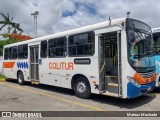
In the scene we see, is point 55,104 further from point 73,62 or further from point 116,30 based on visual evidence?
point 116,30

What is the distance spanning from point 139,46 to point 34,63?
681 centimetres

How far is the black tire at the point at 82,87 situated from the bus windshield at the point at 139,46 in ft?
7.45

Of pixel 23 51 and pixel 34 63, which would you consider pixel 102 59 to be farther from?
pixel 23 51

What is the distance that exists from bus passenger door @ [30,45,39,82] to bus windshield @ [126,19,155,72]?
620 centimetres

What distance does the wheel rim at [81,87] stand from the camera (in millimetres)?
8988

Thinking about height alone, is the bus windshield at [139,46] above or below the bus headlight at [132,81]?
above

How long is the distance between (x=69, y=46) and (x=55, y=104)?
267cm

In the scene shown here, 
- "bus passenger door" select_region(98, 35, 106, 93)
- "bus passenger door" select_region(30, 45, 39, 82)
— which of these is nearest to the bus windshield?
"bus passenger door" select_region(98, 35, 106, 93)

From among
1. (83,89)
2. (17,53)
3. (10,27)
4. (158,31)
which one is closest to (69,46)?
(83,89)

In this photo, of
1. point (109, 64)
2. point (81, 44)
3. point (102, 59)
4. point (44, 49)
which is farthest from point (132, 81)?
point (44, 49)

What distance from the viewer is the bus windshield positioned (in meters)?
7.41

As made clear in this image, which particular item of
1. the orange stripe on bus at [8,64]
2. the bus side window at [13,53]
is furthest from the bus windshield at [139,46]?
the orange stripe on bus at [8,64]

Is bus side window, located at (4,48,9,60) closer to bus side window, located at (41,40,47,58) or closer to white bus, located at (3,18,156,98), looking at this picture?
white bus, located at (3,18,156,98)

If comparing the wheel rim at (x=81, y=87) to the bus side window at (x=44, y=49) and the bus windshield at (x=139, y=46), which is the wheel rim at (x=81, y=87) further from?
the bus side window at (x=44, y=49)
